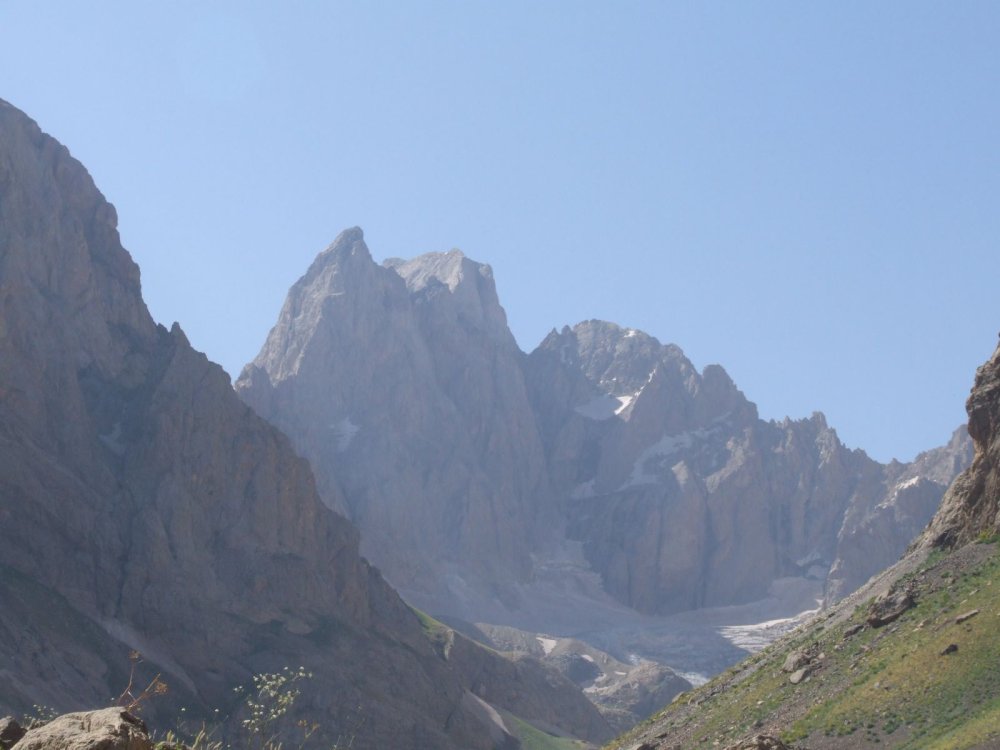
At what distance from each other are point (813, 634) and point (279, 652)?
86.1 m

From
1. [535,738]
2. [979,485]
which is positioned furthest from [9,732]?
[535,738]

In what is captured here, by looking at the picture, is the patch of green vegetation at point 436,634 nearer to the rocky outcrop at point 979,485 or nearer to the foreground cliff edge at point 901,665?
the foreground cliff edge at point 901,665

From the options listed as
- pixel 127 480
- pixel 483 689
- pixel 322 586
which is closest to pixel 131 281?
pixel 127 480

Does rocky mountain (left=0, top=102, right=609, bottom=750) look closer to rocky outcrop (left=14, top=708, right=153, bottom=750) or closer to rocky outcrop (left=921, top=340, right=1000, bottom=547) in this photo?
rocky outcrop (left=921, top=340, right=1000, bottom=547)

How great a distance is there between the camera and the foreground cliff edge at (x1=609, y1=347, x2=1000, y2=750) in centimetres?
4975

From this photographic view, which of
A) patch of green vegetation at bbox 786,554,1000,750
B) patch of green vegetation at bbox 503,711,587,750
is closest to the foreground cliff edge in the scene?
patch of green vegetation at bbox 786,554,1000,750

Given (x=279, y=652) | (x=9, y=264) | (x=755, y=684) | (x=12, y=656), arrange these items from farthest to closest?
(x=9, y=264)
(x=279, y=652)
(x=12, y=656)
(x=755, y=684)

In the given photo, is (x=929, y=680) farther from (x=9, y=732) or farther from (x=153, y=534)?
(x=153, y=534)

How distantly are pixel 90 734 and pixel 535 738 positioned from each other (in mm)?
160926

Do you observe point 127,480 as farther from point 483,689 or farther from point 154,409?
point 483,689

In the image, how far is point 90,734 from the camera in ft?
66.0

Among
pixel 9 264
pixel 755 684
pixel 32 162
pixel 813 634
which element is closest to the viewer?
pixel 755 684

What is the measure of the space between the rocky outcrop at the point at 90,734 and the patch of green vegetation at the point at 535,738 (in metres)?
154

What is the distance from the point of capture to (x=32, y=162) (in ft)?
597
